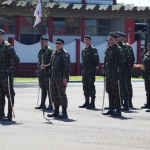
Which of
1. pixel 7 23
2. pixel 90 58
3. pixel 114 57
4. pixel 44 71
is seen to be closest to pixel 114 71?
pixel 114 57

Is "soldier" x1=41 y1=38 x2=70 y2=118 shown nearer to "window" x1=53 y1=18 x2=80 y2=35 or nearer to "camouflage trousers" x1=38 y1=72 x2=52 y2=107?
"camouflage trousers" x1=38 y1=72 x2=52 y2=107

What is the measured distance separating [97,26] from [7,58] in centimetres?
3252

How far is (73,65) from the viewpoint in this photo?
39.5m

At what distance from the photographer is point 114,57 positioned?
→ 53.1 ft

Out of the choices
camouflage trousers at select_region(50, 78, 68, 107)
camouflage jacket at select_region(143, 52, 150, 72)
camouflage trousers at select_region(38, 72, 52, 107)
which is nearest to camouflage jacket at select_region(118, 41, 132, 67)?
camouflage jacket at select_region(143, 52, 150, 72)

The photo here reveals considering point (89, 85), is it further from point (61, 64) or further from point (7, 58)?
point (7, 58)

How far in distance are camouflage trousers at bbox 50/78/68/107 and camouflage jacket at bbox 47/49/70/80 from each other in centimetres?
16

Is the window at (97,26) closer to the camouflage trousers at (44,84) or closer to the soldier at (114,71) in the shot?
the camouflage trousers at (44,84)

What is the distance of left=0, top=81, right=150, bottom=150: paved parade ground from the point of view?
36.7 feet

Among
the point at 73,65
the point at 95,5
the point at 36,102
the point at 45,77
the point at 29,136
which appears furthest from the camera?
the point at 95,5

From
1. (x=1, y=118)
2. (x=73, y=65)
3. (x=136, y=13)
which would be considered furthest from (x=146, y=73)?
(x=136, y=13)

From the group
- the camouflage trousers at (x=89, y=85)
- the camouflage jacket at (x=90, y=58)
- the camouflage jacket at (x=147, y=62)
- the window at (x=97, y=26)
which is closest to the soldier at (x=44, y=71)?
the camouflage jacket at (x=90, y=58)

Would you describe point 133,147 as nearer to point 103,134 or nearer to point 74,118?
point 103,134

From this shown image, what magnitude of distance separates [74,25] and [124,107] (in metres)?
28.2
